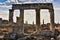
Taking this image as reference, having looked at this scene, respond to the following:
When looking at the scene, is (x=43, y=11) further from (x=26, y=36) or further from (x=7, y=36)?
(x=7, y=36)

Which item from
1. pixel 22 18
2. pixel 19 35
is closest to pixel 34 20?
pixel 22 18

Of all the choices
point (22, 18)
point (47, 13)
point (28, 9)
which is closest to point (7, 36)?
point (22, 18)

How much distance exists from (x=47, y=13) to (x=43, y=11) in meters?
0.26

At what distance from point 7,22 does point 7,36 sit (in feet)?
2.82

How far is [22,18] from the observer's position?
9234mm

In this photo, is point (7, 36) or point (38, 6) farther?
point (38, 6)

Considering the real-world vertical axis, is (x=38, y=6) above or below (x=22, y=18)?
above

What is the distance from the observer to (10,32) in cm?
866

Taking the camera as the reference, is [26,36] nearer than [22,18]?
Yes

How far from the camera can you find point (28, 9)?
9.38m

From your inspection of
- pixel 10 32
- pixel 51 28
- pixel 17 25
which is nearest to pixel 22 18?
pixel 17 25

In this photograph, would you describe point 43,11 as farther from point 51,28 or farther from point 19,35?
point 19,35

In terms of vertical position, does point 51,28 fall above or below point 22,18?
below

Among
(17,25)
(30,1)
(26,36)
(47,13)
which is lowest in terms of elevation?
(26,36)
